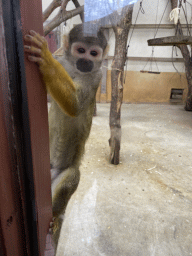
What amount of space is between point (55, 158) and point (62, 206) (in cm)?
Result: 30

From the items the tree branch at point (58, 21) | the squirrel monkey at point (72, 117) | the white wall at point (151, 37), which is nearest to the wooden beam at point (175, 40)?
the tree branch at point (58, 21)

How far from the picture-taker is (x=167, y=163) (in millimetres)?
3293

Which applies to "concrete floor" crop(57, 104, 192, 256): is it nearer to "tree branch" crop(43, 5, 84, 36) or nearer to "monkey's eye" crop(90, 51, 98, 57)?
"monkey's eye" crop(90, 51, 98, 57)

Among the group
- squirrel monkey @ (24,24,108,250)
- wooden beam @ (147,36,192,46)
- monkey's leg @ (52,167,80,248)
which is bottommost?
monkey's leg @ (52,167,80,248)

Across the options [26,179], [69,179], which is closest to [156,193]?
[69,179]

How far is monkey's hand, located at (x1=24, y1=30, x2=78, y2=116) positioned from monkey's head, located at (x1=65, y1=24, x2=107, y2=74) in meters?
0.34

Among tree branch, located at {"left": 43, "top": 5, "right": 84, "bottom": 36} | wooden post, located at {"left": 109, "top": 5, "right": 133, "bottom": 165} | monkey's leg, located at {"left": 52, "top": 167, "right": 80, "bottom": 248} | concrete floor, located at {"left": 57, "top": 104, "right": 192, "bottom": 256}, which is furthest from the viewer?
wooden post, located at {"left": 109, "top": 5, "right": 133, "bottom": 165}

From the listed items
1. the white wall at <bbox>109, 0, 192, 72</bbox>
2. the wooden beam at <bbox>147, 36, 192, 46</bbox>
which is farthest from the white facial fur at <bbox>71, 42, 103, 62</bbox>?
the white wall at <bbox>109, 0, 192, 72</bbox>

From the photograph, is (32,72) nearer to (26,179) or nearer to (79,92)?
(26,179)

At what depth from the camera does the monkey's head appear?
4.15ft

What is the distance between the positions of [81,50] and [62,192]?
34.6 inches

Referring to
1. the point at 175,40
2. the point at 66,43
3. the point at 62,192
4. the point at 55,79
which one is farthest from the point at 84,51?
the point at 175,40

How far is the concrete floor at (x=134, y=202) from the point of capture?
5.75ft

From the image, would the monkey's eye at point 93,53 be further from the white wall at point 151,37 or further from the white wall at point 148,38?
the white wall at point 148,38
